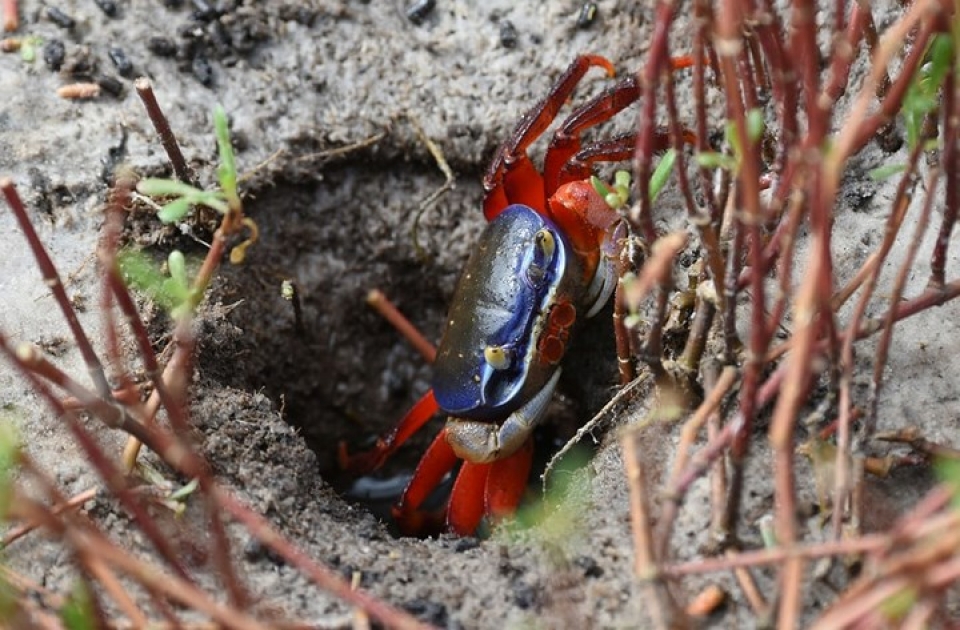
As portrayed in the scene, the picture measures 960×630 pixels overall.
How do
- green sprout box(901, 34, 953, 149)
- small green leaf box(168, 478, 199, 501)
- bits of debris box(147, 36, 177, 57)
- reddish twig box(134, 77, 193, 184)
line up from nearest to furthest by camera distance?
green sprout box(901, 34, 953, 149) → small green leaf box(168, 478, 199, 501) → reddish twig box(134, 77, 193, 184) → bits of debris box(147, 36, 177, 57)

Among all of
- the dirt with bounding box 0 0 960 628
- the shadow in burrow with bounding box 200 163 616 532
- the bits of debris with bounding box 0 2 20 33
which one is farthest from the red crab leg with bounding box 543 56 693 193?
the bits of debris with bounding box 0 2 20 33

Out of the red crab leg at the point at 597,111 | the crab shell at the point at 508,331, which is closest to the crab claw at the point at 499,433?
the crab shell at the point at 508,331

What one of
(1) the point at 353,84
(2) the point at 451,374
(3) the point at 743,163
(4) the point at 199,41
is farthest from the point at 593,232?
(3) the point at 743,163

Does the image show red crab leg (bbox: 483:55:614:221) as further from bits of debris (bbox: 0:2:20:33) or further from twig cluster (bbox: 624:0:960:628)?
bits of debris (bbox: 0:2:20:33)

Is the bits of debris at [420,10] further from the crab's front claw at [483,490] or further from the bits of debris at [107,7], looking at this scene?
the crab's front claw at [483,490]

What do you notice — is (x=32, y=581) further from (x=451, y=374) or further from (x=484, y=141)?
(x=484, y=141)

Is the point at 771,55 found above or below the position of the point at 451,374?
above
